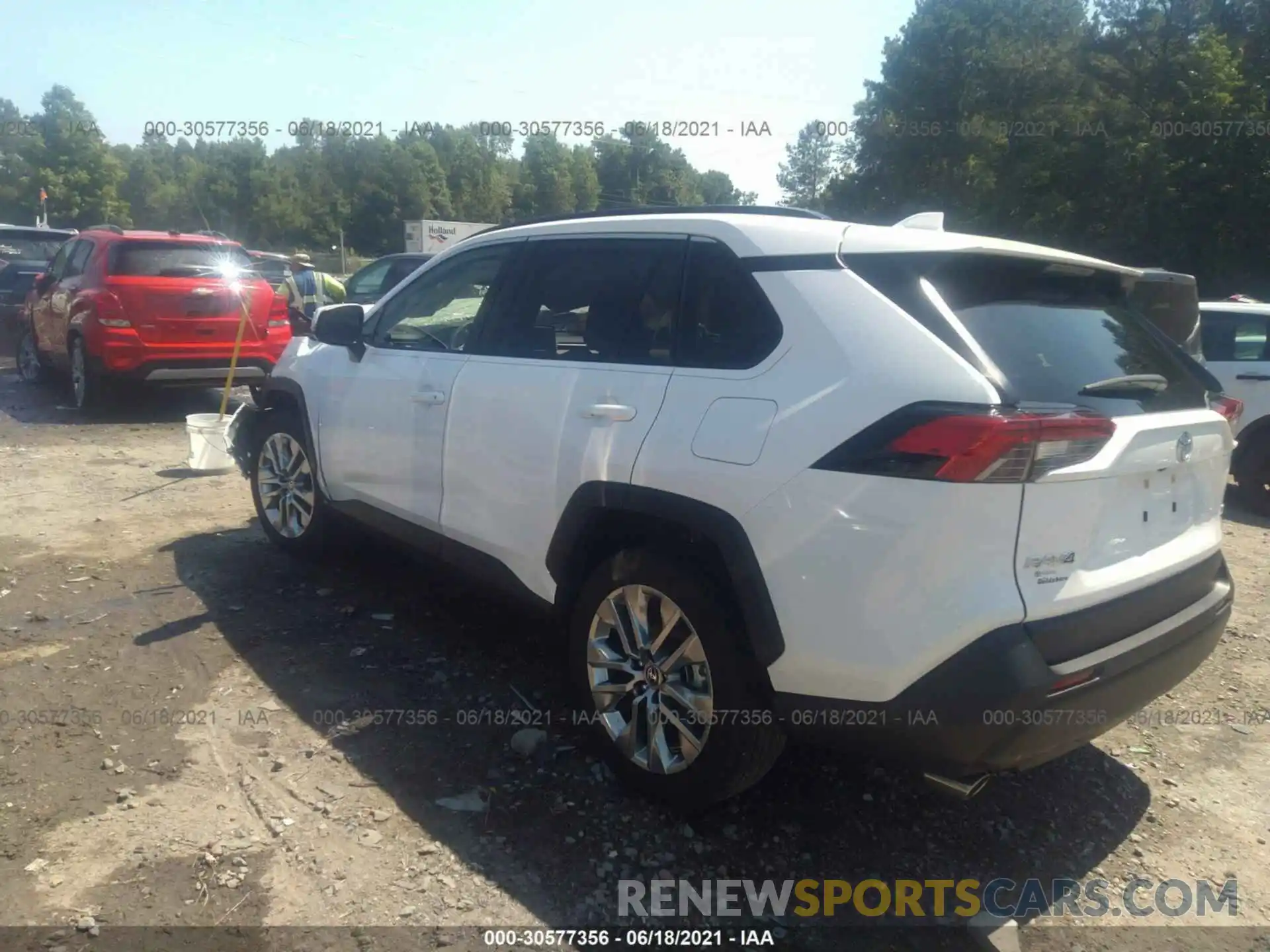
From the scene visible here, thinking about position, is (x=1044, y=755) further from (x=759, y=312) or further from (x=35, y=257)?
(x=35, y=257)

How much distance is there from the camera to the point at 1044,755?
2.62 metres

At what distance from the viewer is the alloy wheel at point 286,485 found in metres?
5.14

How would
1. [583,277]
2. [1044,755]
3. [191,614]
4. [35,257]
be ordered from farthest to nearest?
1. [35,257]
2. [191,614]
3. [583,277]
4. [1044,755]

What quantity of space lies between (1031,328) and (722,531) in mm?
1044

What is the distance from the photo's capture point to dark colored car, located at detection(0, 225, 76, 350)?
13461 millimetres

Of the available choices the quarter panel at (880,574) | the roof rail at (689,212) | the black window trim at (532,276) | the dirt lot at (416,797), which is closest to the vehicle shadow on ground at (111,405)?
the dirt lot at (416,797)

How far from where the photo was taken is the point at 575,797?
3244 millimetres

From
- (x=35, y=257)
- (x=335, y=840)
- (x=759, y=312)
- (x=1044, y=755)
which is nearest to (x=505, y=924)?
(x=335, y=840)

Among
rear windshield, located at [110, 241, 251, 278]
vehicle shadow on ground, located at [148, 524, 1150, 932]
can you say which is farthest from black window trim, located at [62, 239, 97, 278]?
vehicle shadow on ground, located at [148, 524, 1150, 932]

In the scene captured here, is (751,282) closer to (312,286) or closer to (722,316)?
(722,316)

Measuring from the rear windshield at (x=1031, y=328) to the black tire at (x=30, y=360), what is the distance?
439 inches

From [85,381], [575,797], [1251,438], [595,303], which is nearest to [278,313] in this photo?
[85,381]

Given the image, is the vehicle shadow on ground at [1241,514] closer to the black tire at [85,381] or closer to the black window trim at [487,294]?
the black window trim at [487,294]

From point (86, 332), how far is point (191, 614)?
6004 mm
